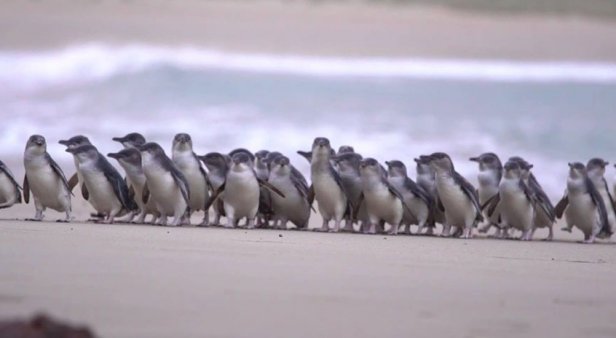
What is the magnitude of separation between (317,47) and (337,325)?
110 feet

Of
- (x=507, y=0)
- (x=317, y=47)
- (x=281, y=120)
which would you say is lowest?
(x=281, y=120)

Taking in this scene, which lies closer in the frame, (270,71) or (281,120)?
(281,120)

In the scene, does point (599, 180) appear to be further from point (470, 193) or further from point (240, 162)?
point (240, 162)

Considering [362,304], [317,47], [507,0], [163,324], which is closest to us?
[163,324]

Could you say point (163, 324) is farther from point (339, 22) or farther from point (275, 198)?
point (339, 22)

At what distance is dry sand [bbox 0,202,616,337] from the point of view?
6.92 metres

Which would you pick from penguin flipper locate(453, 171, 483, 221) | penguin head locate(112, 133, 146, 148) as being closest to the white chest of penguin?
penguin head locate(112, 133, 146, 148)

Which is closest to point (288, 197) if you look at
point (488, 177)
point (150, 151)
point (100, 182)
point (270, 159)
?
point (270, 159)

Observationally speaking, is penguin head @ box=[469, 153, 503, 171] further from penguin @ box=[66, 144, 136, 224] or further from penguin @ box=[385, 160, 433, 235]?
penguin @ box=[66, 144, 136, 224]

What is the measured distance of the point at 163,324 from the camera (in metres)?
6.68

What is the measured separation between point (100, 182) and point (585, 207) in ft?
12.9

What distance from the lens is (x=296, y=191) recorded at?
13.5 meters

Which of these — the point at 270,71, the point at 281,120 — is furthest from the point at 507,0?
the point at 281,120

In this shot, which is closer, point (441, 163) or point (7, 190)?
point (7, 190)
